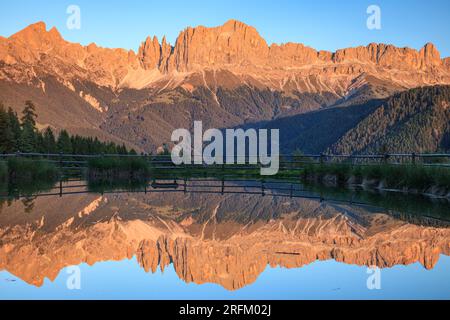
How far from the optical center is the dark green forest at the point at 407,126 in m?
115

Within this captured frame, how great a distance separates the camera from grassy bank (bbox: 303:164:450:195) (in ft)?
53.3

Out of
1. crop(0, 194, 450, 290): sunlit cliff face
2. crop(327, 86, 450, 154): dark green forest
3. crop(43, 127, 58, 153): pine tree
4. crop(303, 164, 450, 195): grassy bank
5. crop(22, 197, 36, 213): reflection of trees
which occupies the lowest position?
crop(0, 194, 450, 290): sunlit cliff face

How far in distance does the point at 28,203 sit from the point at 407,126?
115592 mm

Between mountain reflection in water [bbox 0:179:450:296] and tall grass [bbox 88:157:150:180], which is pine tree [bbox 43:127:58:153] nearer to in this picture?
tall grass [bbox 88:157:150:180]

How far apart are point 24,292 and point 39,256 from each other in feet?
5.55

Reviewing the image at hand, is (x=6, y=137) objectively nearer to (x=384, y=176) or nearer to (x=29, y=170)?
(x=29, y=170)

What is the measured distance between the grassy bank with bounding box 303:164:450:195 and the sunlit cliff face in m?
4.08

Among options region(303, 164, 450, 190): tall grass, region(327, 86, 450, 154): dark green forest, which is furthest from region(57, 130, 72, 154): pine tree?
region(327, 86, 450, 154): dark green forest

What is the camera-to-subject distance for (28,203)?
13.5 meters

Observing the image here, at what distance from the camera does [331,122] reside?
173250mm

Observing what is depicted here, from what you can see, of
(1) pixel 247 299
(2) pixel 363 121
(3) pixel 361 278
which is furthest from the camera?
(2) pixel 363 121

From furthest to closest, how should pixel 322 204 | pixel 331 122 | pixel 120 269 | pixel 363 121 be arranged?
pixel 331 122 → pixel 363 121 → pixel 322 204 → pixel 120 269
